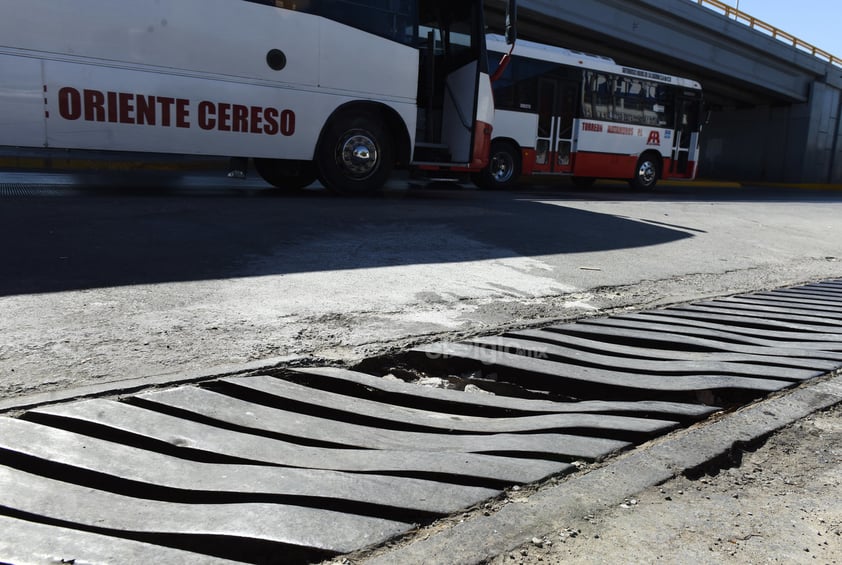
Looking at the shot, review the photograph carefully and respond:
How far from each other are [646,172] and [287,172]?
11705mm

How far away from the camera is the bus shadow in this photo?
177 inches

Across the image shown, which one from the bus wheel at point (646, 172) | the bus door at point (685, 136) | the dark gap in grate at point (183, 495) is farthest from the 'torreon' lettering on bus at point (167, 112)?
the bus door at point (685, 136)

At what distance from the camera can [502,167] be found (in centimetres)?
1537

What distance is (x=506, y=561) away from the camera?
63.5 inches

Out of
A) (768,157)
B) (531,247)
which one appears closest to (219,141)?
(531,247)

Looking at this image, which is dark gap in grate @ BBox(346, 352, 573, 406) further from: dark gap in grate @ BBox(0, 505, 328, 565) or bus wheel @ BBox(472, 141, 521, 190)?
bus wheel @ BBox(472, 141, 521, 190)

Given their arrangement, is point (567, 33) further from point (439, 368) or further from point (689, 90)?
point (439, 368)

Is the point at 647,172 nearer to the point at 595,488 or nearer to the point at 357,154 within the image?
the point at 357,154

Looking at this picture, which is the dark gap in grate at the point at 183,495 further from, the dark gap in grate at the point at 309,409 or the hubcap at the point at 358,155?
the hubcap at the point at 358,155

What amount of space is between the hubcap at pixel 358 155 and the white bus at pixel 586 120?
5.67 meters

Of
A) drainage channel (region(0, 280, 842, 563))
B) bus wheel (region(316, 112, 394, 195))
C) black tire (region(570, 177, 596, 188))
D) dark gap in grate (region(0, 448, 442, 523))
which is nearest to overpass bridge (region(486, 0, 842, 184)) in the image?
black tire (region(570, 177, 596, 188))

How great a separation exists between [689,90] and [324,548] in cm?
1948

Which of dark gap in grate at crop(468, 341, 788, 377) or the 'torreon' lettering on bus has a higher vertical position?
the 'torreon' lettering on bus

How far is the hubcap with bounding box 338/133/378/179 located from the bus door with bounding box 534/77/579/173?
738 centimetres
